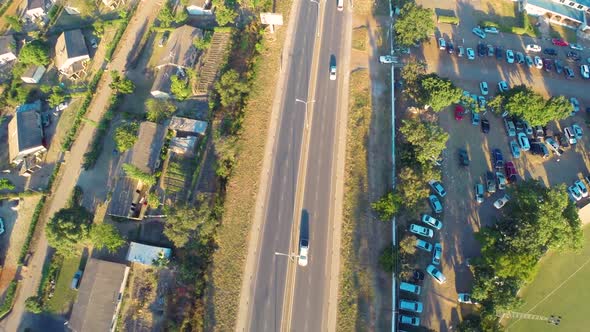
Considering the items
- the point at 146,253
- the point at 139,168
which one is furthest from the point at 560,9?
the point at 146,253

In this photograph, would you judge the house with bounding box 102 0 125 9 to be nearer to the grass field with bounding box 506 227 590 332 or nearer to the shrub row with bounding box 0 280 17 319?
the shrub row with bounding box 0 280 17 319

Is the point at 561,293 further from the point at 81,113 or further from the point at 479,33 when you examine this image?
the point at 81,113

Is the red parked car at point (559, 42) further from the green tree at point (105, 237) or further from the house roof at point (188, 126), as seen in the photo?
the green tree at point (105, 237)

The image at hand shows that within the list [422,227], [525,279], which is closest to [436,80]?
[422,227]

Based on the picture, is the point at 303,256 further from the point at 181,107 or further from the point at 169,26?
the point at 169,26

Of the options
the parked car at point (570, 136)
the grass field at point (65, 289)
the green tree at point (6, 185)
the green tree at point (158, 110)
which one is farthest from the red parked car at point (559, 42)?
the green tree at point (6, 185)

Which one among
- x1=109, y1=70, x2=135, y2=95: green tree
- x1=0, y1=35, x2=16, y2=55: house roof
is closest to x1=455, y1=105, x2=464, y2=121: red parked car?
x1=109, y1=70, x2=135, y2=95: green tree
